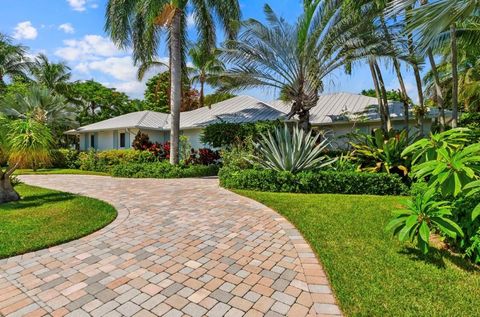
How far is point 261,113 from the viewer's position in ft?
61.4

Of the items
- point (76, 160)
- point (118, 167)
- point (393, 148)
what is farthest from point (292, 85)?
point (76, 160)

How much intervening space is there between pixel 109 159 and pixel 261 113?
10.2 meters

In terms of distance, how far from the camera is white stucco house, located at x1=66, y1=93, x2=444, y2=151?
15.9 metres

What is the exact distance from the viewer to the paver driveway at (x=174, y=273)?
117 inches

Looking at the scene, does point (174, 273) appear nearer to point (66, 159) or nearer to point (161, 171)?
point (161, 171)

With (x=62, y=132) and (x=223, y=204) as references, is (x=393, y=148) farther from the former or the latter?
(x=62, y=132)

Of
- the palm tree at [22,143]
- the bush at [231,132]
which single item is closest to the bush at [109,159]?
the bush at [231,132]

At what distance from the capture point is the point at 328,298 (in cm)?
316

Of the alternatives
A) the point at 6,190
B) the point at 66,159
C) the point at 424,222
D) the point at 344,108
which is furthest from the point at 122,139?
the point at 424,222

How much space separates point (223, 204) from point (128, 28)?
10.6 meters

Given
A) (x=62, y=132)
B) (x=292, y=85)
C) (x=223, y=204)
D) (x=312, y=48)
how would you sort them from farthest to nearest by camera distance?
(x=62, y=132) < (x=292, y=85) < (x=312, y=48) < (x=223, y=204)

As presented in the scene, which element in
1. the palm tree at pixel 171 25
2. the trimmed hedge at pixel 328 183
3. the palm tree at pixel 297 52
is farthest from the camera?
the palm tree at pixel 171 25

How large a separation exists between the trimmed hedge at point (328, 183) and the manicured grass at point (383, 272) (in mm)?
2804

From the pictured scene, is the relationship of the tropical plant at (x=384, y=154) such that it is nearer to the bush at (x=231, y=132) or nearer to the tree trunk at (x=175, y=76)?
the bush at (x=231, y=132)
